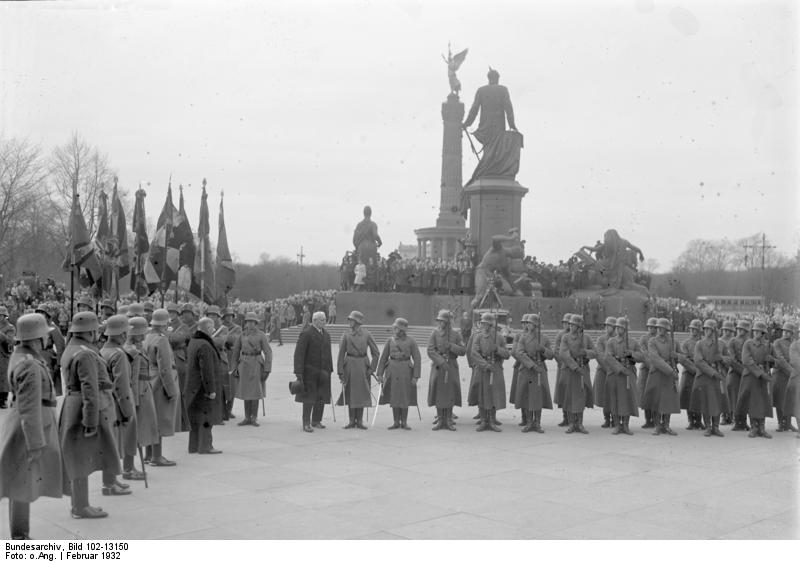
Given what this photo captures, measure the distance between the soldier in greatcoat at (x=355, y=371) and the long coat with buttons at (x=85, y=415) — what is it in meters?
5.41

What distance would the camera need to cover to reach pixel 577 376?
40.4 ft

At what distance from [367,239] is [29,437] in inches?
1340

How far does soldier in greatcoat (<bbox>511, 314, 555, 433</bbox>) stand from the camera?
481 inches

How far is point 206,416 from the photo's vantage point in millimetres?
10125

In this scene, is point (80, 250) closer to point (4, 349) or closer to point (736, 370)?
point (4, 349)

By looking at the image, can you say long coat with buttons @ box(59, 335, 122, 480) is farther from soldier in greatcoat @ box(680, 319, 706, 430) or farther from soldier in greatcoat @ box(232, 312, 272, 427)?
soldier in greatcoat @ box(680, 319, 706, 430)

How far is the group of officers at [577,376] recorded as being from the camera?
12.2m

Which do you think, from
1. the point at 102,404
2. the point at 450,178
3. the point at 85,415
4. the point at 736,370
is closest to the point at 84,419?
the point at 85,415

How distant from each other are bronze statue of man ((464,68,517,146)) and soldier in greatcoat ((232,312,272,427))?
90.8 ft

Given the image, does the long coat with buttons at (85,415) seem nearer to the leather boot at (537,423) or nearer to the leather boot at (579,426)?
the leather boot at (537,423)

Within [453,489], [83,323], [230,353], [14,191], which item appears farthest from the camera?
[14,191]

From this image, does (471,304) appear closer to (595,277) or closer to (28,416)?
(595,277)

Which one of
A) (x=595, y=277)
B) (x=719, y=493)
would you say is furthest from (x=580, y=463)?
(x=595, y=277)

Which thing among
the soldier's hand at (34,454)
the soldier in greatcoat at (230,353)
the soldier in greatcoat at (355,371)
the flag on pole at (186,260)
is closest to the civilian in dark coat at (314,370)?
the soldier in greatcoat at (355,371)
